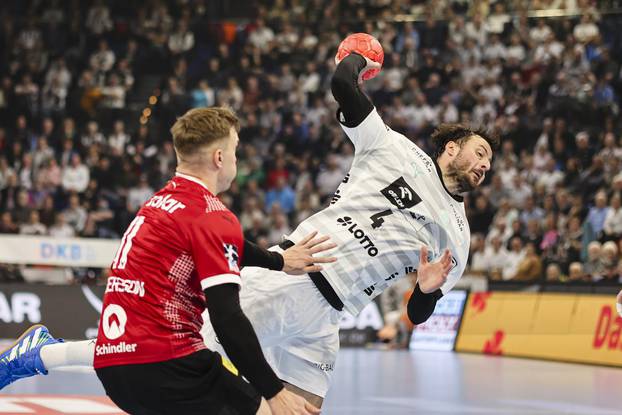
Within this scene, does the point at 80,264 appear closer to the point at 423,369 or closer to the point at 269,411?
the point at 423,369

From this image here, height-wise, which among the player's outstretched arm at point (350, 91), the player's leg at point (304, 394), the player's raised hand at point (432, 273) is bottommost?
the player's leg at point (304, 394)

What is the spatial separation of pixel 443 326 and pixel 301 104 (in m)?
8.03

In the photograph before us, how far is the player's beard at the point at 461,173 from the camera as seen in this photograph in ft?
22.9

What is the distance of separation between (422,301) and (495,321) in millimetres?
11725

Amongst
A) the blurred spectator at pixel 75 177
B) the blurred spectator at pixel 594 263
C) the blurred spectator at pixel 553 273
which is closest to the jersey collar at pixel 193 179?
the blurred spectator at pixel 594 263

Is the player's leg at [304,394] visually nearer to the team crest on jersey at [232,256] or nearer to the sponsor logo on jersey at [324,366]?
the sponsor logo on jersey at [324,366]

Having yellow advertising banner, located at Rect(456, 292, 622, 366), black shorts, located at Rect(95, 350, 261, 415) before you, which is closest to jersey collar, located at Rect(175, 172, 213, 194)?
black shorts, located at Rect(95, 350, 261, 415)

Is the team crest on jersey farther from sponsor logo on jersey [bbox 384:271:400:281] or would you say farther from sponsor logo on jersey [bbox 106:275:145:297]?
sponsor logo on jersey [bbox 384:271:400:281]

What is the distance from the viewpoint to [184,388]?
4.70 metres

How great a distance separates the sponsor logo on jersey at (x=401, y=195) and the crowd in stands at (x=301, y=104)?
11.4m

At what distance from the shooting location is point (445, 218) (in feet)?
22.6

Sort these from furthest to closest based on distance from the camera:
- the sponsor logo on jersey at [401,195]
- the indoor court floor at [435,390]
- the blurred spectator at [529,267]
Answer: the blurred spectator at [529,267], the indoor court floor at [435,390], the sponsor logo on jersey at [401,195]

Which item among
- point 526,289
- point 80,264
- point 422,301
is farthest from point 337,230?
point 80,264

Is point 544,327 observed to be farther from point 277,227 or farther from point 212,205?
point 212,205
